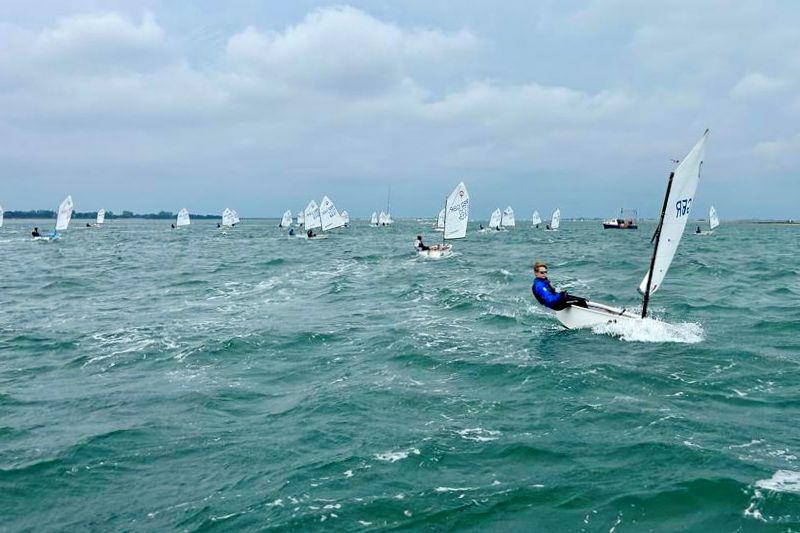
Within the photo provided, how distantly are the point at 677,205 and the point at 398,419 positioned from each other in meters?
10.9

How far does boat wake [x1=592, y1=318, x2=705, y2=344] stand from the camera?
51.9 feet

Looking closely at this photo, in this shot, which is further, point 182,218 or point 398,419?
point 182,218

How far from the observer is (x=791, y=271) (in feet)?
112

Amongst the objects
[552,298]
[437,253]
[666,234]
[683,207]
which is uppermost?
[683,207]

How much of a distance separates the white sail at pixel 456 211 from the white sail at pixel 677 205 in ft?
109

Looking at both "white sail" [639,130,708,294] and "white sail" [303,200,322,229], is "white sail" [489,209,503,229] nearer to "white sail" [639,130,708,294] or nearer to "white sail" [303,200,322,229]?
"white sail" [303,200,322,229]

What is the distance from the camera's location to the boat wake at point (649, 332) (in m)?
15.8

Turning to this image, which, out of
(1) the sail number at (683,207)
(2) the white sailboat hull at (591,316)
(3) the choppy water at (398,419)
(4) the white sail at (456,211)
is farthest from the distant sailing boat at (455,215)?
(1) the sail number at (683,207)

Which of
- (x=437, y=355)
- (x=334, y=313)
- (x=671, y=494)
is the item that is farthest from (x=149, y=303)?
(x=671, y=494)

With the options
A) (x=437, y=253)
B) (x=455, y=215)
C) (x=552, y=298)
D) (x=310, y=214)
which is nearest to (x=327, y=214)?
(x=310, y=214)

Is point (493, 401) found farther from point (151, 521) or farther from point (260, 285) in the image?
point (260, 285)

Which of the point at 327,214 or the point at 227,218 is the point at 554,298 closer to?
the point at 327,214

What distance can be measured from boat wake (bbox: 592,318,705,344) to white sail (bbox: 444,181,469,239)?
3381 centimetres

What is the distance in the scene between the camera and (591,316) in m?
17.1
